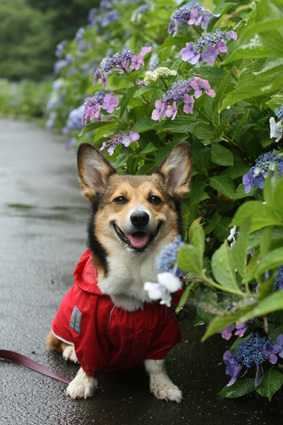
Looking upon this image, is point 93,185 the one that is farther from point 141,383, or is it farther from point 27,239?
point 27,239

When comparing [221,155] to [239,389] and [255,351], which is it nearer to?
[255,351]

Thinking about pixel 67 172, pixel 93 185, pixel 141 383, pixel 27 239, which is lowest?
pixel 67 172

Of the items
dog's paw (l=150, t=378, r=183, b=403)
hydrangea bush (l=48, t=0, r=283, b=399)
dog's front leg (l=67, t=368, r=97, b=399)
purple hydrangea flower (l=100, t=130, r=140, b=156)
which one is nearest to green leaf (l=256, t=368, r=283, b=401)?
hydrangea bush (l=48, t=0, r=283, b=399)

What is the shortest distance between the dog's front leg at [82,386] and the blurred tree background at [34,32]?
27.6m

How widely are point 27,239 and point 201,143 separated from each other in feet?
9.49

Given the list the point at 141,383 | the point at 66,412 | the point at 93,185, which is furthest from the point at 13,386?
the point at 93,185

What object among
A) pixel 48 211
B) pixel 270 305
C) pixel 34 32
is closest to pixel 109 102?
pixel 270 305

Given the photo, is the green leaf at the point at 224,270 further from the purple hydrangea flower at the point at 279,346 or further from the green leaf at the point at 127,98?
the green leaf at the point at 127,98

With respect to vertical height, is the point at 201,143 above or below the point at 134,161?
above

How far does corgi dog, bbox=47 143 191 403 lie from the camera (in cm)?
285

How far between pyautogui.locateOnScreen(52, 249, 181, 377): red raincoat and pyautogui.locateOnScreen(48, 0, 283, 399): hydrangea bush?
22cm

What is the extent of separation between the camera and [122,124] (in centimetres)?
315

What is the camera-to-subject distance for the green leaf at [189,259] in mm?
1760

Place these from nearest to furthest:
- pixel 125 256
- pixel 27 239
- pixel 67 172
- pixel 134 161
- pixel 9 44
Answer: pixel 125 256 → pixel 134 161 → pixel 27 239 → pixel 67 172 → pixel 9 44
